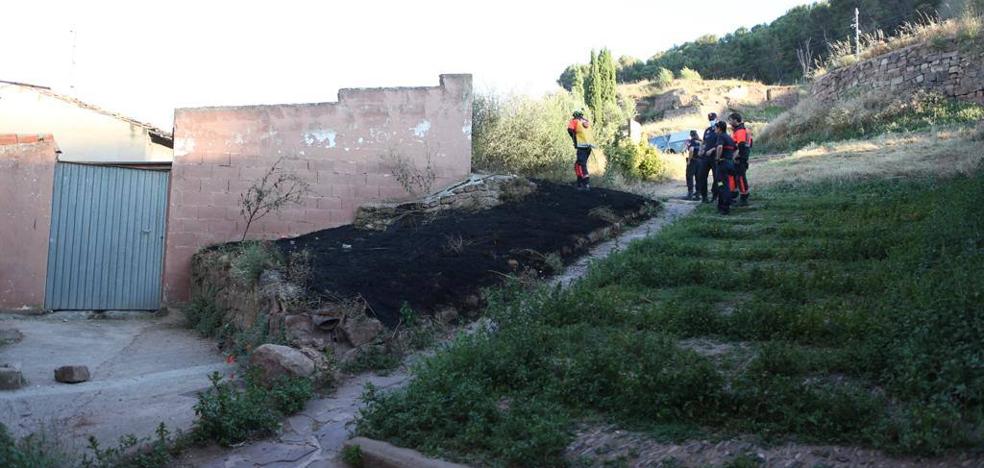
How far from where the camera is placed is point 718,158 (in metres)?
12.3

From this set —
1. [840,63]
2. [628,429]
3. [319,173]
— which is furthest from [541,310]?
[840,63]

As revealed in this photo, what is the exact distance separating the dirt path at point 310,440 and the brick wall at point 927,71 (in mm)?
20532

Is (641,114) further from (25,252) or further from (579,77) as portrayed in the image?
(25,252)

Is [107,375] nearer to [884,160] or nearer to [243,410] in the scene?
[243,410]

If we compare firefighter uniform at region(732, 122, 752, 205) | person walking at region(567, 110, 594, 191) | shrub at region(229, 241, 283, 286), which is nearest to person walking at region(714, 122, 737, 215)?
firefighter uniform at region(732, 122, 752, 205)

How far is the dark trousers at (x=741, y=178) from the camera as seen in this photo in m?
13.1

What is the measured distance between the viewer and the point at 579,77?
118 feet

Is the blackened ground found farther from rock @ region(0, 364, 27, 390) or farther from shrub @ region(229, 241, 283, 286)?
rock @ region(0, 364, 27, 390)

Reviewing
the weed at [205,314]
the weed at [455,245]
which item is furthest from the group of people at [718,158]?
the weed at [205,314]

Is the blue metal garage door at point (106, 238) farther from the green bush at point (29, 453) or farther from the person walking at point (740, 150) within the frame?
the person walking at point (740, 150)

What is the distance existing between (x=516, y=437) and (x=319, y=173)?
840 centimetres

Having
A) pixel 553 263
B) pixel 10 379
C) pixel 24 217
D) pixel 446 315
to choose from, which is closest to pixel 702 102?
pixel 553 263

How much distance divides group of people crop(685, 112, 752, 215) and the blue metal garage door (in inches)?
354

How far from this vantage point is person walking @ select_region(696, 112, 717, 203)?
13141 millimetres
